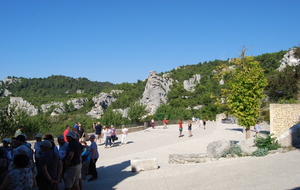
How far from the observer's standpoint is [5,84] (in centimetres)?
18238

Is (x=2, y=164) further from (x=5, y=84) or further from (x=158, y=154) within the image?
(x=5, y=84)

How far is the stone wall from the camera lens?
17062mm

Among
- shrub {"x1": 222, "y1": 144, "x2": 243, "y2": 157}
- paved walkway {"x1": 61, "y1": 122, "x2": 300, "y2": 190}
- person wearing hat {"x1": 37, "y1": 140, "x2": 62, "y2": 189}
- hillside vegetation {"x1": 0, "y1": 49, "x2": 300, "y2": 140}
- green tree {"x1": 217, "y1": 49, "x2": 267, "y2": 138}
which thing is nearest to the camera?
person wearing hat {"x1": 37, "y1": 140, "x2": 62, "y2": 189}

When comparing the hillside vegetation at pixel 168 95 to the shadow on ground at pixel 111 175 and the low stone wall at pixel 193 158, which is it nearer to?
→ the shadow on ground at pixel 111 175

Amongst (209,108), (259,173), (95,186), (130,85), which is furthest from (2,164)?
(130,85)

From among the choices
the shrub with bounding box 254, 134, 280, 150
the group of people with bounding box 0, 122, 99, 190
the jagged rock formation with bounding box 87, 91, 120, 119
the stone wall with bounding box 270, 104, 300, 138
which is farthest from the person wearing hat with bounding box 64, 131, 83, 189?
the jagged rock formation with bounding box 87, 91, 120, 119

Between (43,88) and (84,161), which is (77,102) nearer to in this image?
(43,88)

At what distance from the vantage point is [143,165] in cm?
927

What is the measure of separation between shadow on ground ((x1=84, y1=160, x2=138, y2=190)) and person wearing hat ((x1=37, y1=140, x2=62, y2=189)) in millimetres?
2571

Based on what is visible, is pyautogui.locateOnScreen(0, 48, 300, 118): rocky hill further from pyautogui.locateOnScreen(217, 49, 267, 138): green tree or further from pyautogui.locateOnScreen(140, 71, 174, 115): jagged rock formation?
pyautogui.locateOnScreen(217, 49, 267, 138): green tree

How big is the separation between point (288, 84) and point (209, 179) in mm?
37990

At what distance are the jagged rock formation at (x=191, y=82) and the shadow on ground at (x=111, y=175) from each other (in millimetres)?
105092

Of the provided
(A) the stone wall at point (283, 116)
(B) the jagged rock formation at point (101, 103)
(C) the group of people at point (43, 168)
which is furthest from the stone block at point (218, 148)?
(B) the jagged rock formation at point (101, 103)

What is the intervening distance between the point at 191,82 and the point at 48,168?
396 feet
